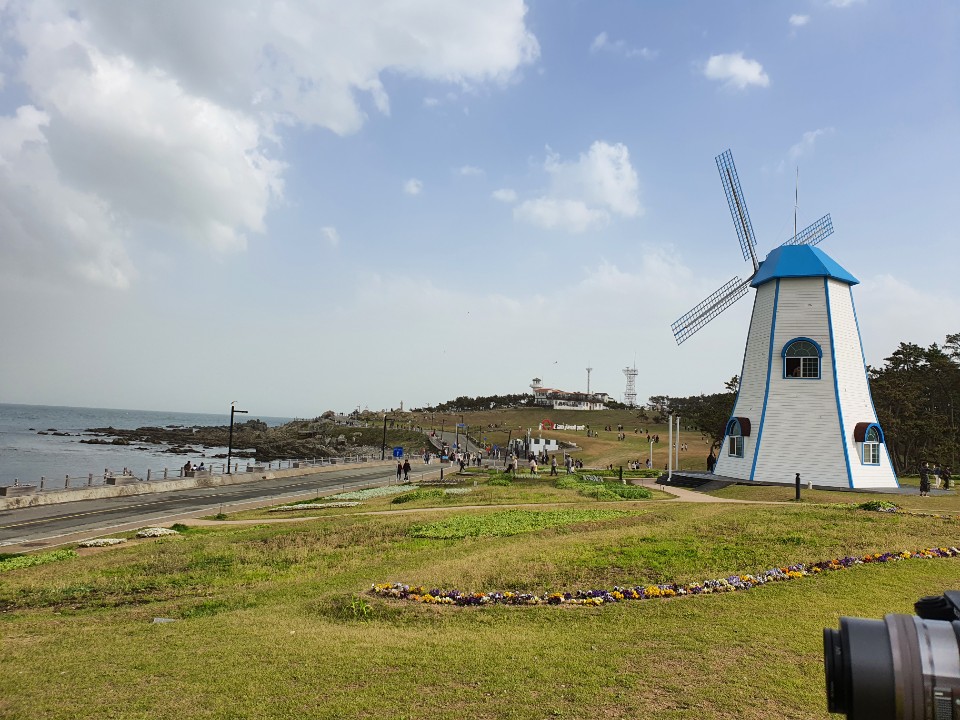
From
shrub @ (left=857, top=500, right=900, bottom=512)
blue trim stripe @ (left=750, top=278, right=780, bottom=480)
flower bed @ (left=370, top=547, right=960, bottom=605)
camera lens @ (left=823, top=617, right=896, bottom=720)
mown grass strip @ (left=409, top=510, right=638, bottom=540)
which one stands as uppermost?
blue trim stripe @ (left=750, top=278, right=780, bottom=480)

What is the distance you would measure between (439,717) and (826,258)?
3661 centimetres

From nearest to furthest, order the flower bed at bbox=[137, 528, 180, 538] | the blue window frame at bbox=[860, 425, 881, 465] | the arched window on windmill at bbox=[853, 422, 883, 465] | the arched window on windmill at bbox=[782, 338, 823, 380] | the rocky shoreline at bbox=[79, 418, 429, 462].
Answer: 1. the flower bed at bbox=[137, 528, 180, 538]
2. the arched window on windmill at bbox=[853, 422, 883, 465]
3. the blue window frame at bbox=[860, 425, 881, 465]
4. the arched window on windmill at bbox=[782, 338, 823, 380]
5. the rocky shoreline at bbox=[79, 418, 429, 462]

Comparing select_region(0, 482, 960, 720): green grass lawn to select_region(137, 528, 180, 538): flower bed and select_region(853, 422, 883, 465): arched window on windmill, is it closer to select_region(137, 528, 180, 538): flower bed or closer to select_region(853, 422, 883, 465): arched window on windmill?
select_region(137, 528, 180, 538): flower bed

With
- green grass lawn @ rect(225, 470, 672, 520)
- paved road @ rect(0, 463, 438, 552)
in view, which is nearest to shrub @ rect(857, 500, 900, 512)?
green grass lawn @ rect(225, 470, 672, 520)

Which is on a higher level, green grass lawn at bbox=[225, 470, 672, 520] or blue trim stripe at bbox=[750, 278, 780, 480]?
blue trim stripe at bbox=[750, 278, 780, 480]

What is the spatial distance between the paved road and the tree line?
26450mm

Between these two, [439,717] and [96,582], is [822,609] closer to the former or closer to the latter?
[439,717]

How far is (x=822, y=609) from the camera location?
10562mm

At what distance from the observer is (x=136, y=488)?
117 feet

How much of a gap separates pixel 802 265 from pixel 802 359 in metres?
Result: 5.24

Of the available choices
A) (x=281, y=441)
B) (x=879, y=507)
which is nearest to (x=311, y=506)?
(x=879, y=507)

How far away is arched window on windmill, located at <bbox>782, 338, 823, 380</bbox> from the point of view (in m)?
34.1

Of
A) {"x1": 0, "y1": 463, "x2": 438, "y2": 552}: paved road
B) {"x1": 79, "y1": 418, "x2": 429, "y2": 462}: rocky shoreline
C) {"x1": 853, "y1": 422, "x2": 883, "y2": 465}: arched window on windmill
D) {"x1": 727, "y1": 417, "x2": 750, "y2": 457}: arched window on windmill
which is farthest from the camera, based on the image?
{"x1": 79, "y1": 418, "x2": 429, "y2": 462}: rocky shoreline

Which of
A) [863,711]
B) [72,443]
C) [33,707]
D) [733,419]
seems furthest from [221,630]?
[72,443]
